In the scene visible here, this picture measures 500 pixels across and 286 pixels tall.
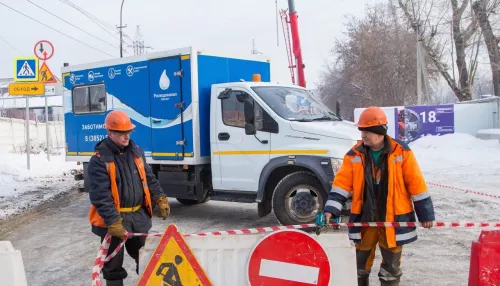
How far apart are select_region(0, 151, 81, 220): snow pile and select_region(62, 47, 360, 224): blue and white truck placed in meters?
2.73

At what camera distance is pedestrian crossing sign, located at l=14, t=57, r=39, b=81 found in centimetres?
1402

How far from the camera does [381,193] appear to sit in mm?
3904

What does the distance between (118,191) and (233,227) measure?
3986 mm

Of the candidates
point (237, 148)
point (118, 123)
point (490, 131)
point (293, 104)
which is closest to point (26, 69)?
point (237, 148)

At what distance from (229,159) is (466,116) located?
16582 millimetres

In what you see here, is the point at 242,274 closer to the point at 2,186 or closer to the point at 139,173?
the point at 139,173

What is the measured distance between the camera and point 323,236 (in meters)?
3.50

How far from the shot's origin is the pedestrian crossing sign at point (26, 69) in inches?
552

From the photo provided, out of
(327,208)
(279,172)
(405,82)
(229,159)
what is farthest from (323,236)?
(405,82)

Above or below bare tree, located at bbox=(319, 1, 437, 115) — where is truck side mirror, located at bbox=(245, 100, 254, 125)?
below

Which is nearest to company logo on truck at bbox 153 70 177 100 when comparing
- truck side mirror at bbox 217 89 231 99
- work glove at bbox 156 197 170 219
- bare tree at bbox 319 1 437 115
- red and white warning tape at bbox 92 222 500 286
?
truck side mirror at bbox 217 89 231 99

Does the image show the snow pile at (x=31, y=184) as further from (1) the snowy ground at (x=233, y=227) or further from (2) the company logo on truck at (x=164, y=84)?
(2) the company logo on truck at (x=164, y=84)

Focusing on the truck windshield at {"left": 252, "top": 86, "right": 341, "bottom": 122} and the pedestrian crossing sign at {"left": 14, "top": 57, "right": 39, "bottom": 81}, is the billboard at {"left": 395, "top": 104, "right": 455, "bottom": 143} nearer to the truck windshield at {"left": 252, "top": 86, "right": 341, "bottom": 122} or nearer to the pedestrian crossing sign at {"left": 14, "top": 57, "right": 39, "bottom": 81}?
the truck windshield at {"left": 252, "top": 86, "right": 341, "bottom": 122}

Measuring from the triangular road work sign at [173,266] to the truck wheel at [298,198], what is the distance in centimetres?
358
